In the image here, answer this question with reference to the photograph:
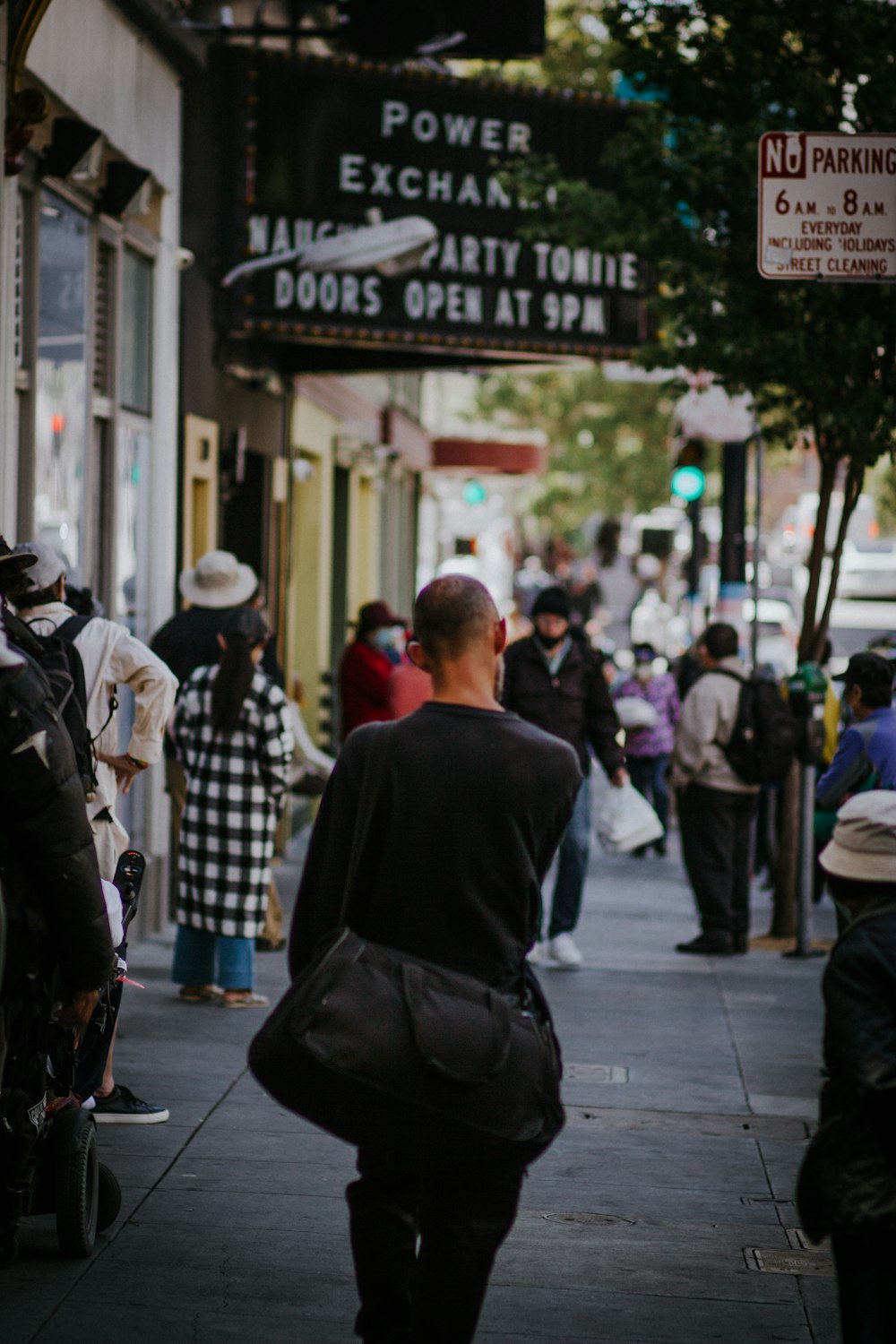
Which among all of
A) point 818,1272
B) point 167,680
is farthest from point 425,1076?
point 167,680

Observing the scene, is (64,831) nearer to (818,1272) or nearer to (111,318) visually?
(818,1272)

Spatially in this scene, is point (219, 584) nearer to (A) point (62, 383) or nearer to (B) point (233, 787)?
(A) point (62, 383)

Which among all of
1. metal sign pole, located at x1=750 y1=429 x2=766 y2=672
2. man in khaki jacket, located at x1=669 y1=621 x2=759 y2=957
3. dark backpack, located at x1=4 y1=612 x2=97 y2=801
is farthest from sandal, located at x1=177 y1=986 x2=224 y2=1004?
A: metal sign pole, located at x1=750 y1=429 x2=766 y2=672

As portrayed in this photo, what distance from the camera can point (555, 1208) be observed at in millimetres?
6031

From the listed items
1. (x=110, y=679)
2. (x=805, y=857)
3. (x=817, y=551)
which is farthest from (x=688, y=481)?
(x=110, y=679)

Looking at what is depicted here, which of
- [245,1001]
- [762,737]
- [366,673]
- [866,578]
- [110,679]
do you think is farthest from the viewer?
[866,578]

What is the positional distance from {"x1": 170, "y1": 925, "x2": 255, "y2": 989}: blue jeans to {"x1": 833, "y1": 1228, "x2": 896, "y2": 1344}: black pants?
16.7 ft

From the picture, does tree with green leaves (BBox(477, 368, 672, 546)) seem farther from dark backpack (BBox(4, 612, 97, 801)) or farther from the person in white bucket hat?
dark backpack (BBox(4, 612, 97, 801))

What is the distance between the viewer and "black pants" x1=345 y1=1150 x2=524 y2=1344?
3.76 meters

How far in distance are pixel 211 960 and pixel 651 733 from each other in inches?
340

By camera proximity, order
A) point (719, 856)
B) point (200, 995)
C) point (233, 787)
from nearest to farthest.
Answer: point (233, 787) → point (200, 995) → point (719, 856)

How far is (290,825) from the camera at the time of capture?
15.6 metres

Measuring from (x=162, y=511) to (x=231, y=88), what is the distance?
2.67m

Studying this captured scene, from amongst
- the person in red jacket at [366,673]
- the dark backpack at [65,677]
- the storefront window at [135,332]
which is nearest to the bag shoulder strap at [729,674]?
the person in red jacket at [366,673]
